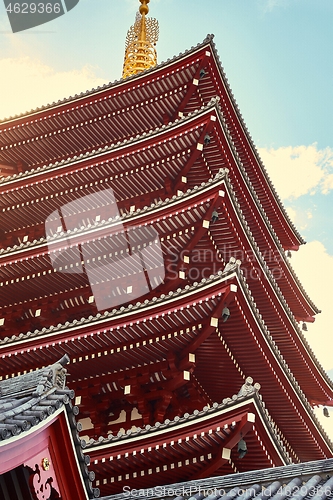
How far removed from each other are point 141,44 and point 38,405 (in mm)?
19673

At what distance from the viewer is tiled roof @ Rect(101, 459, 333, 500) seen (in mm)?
7152

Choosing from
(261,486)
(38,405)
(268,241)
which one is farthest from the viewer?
(268,241)

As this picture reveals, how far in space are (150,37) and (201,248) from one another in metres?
13.0

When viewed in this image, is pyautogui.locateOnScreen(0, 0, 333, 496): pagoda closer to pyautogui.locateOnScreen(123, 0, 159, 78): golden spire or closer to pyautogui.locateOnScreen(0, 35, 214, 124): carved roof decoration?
pyautogui.locateOnScreen(0, 35, 214, 124): carved roof decoration

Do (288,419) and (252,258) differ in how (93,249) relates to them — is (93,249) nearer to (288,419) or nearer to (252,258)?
(252,258)

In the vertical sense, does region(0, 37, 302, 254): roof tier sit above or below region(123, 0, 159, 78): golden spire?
below

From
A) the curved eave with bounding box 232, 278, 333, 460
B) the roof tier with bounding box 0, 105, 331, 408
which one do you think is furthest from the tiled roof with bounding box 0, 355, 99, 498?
the roof tier with bounding box 0, 105, 331, 408

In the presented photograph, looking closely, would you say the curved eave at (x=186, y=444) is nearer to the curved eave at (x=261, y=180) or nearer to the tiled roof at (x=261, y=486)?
the tiled roof at (x=261, y=486)

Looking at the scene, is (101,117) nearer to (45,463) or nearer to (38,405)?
(38,405)

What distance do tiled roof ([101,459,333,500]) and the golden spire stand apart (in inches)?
695

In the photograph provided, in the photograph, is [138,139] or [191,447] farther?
[138,139]

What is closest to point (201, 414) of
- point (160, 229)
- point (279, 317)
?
point (160, 229)

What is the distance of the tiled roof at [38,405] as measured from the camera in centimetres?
609

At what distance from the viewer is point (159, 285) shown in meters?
14.5
